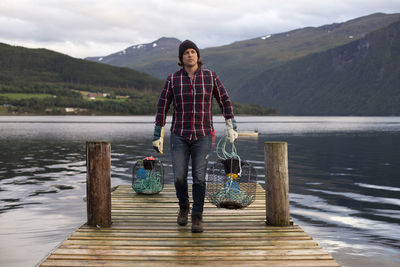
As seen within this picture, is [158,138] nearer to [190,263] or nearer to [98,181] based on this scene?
[98,181]

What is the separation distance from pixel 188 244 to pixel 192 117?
2.00 metres

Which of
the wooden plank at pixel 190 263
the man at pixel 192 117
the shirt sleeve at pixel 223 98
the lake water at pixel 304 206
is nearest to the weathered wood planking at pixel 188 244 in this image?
the wooden plank at pixel 190 263

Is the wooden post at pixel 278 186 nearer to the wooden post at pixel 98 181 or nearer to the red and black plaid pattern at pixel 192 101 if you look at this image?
the red and black plaid pattern at pixel 192 101

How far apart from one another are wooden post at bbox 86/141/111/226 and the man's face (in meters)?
1.95

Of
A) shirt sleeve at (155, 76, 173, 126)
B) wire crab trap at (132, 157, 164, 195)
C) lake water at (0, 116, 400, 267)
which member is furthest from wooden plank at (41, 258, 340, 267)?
wire crab trap at (132, 157, 164, 195)

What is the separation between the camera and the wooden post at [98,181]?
742 cm

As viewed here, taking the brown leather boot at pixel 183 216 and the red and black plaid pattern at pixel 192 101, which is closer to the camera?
the red and black plaid pattern at pixel 192 101

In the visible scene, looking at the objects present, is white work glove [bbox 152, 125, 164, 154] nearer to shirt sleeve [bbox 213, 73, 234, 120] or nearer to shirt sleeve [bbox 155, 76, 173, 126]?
shirt sleeve [bbox 155, 76, 173, 126]

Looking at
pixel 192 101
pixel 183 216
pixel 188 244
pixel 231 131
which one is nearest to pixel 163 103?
pixel 192 101

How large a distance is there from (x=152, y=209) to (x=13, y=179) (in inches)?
494

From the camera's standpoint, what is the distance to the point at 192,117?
7.01m

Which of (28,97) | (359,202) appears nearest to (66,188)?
(359,202)

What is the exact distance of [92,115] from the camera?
643ft

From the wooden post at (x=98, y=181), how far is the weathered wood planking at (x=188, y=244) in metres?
0.23
